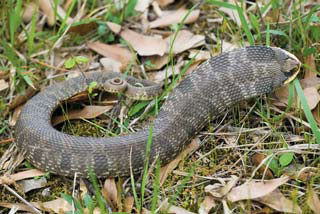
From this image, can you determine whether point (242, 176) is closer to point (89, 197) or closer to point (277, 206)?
point (277, 206)

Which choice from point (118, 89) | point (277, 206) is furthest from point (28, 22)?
point (277, 206)

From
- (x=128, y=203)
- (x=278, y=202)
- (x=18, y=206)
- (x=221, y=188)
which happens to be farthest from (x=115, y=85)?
(x=278, y=202)

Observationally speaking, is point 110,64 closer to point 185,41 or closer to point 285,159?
point 185,41

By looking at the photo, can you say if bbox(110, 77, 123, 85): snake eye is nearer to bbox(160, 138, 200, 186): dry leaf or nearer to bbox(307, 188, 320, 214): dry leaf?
bbox(160, 138, 200, 186): dry leaf

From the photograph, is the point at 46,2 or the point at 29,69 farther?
the point at 46,2

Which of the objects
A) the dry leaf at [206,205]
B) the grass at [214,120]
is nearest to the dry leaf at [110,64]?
the grass at [214,120]

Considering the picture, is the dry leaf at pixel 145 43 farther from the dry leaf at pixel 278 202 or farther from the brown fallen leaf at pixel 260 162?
the dry leaf at pixel 278 202
